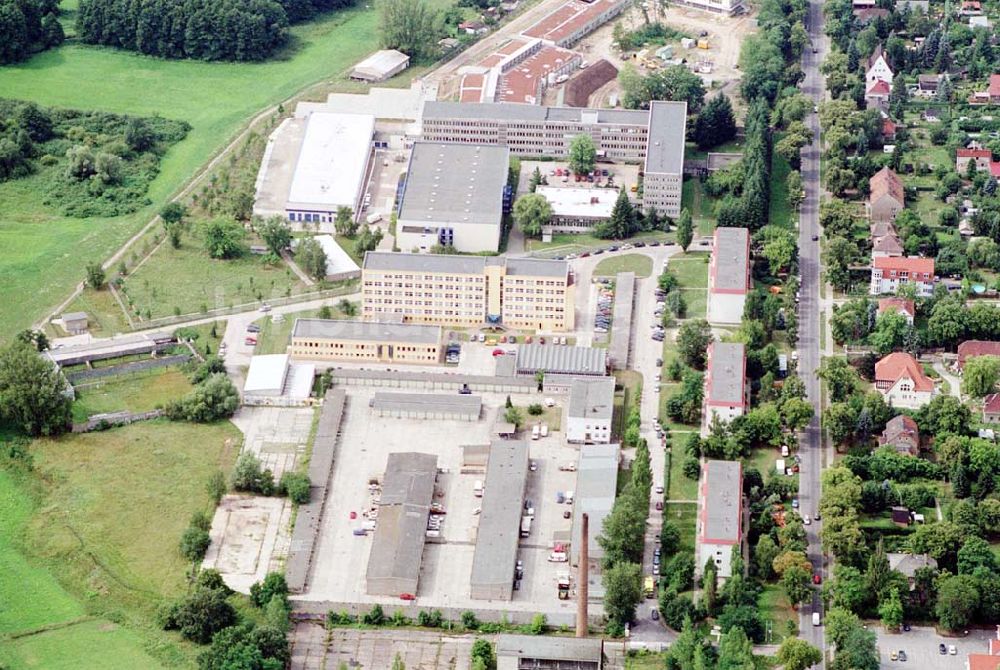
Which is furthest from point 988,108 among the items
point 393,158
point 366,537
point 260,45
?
point 366,537

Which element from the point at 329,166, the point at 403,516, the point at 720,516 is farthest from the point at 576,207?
the point at 720,516

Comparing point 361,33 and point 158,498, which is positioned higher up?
point 361,33

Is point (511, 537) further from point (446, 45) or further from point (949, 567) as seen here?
point (446, 45)

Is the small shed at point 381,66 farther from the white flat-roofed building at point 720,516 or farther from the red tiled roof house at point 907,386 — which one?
the white flat-roofed building at point 720,516

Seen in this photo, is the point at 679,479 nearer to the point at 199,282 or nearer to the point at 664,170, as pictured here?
the point at 664,170

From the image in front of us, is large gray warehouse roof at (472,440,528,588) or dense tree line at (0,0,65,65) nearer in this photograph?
large gray warehouse roof at (472,440,528,588)

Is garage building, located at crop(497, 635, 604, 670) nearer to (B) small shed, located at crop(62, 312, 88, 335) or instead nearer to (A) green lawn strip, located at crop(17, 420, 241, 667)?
(A) green lawn strip, located at crop(17, 420, 241, 667)

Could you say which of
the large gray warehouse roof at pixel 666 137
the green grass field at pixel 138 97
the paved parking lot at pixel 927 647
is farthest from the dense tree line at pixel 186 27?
the paved parking lot at pixel 927 647

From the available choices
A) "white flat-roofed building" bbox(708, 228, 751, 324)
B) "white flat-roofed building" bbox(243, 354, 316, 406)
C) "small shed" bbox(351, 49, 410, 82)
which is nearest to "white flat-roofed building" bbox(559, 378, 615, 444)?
"white flat-roofed building" bbox(708, 228, 751, 324)
